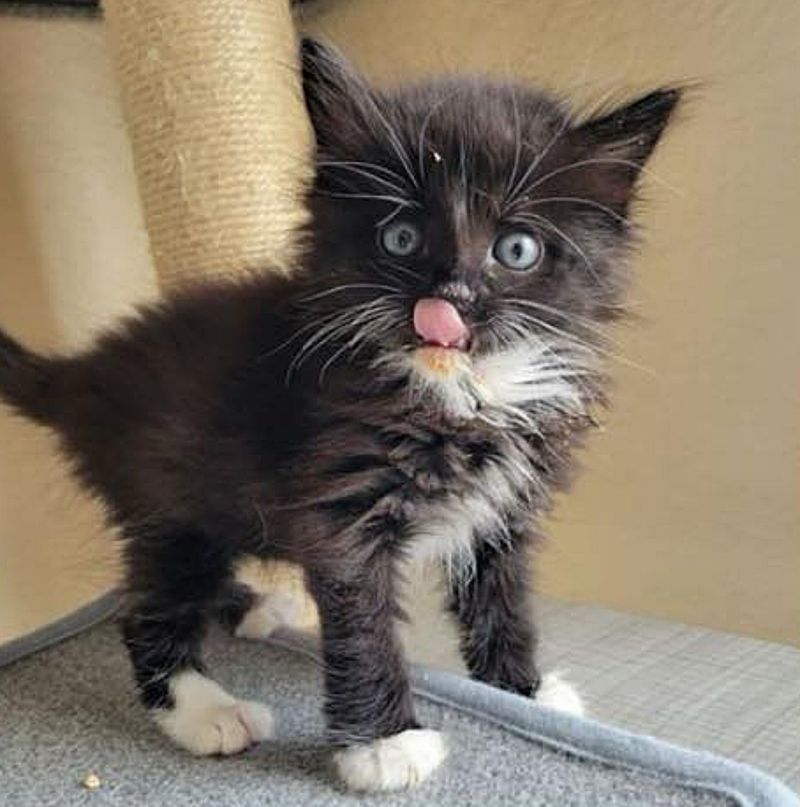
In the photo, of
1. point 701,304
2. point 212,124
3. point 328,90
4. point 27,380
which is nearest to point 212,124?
point 212,124

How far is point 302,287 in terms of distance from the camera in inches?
35.0

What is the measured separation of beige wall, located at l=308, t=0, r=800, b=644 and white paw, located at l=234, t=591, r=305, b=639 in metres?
0.53

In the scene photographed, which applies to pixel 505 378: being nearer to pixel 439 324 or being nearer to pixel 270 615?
pixel 439 324

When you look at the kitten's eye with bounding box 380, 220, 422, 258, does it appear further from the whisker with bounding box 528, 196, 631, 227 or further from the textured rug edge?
the textured rug edge

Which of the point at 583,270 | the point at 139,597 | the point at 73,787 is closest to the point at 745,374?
the point at 583,270

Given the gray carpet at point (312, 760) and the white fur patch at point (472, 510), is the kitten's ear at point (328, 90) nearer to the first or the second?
the white fur patch at point (472, 510)

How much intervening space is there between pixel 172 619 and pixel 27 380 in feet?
0.91

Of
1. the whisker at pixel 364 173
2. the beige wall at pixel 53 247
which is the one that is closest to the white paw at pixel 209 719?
the whisker at pixel 364 173

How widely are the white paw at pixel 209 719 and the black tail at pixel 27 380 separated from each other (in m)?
0.29

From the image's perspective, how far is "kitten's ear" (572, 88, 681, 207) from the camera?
2.73 ft

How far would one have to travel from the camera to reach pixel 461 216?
0.78 m

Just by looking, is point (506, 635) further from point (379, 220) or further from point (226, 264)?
point (226, 264)

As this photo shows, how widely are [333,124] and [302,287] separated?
12 cm

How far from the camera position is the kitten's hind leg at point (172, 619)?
1009 millimetres
